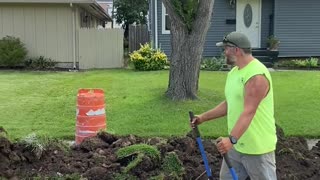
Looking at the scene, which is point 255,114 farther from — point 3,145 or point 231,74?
point 3,145

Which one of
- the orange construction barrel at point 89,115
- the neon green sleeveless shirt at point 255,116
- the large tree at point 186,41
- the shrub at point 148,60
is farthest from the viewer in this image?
the shrub at point 148,60

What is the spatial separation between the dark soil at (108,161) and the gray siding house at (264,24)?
1600cm

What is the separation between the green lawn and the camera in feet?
29.8

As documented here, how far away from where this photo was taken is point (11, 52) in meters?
19.6

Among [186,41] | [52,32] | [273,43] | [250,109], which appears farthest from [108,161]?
[273,43]

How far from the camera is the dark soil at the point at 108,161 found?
5.50 m

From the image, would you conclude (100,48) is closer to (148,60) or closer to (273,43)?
(148,60)

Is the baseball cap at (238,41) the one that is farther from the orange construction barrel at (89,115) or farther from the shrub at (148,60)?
the shrub at (148,60)

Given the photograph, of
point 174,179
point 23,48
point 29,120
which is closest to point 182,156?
point 174,179

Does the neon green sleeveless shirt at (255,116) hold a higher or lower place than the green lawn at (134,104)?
higher

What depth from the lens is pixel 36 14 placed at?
68.3 ft

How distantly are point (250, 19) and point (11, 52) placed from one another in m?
10.1

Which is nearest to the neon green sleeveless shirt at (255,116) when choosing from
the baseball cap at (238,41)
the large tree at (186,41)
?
the baseball cap at (238,41)

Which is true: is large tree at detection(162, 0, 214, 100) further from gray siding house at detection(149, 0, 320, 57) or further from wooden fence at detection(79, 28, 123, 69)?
gray siding house at detection(149, 0, 320, 57)
